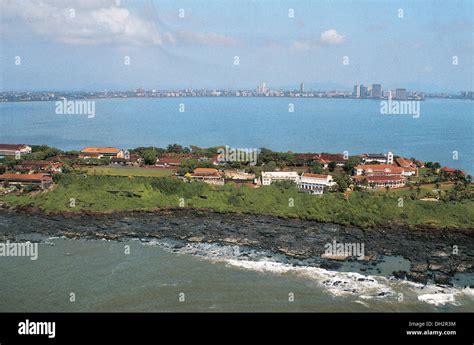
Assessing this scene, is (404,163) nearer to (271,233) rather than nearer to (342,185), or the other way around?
(342,185)

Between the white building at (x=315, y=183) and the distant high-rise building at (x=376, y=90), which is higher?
the distant high-rise building at (x=376, y=90)

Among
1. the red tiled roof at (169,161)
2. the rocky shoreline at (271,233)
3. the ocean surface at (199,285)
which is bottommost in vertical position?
the ocean surface at (199,285)

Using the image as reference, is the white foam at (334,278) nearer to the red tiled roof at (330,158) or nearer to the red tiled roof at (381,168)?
the red tiled roof at (381,168)

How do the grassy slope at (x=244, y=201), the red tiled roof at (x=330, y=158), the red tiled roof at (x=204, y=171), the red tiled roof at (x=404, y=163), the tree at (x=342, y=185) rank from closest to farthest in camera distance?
the grassy slope at (x=244, y=201)
the tree at (x=342, y=185)
the red tiled roof at (x=204, y=171)
the red tiled roof at (x=404, y=163)
the red tiled roof at (x=330, y=158)

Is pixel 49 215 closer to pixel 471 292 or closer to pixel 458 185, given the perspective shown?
pixel 471 292

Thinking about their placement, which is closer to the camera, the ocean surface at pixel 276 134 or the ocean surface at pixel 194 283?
the ocean surface at pixel 194 283

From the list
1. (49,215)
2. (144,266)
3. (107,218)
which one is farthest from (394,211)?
(49,215)

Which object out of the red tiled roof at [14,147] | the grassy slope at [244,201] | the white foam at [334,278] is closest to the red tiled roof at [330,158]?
the grassy slope at [244,201]

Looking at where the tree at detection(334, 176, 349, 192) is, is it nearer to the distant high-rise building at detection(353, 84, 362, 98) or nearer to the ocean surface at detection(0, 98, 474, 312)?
the ocean surface at detection(0, 98, 474, 312)
